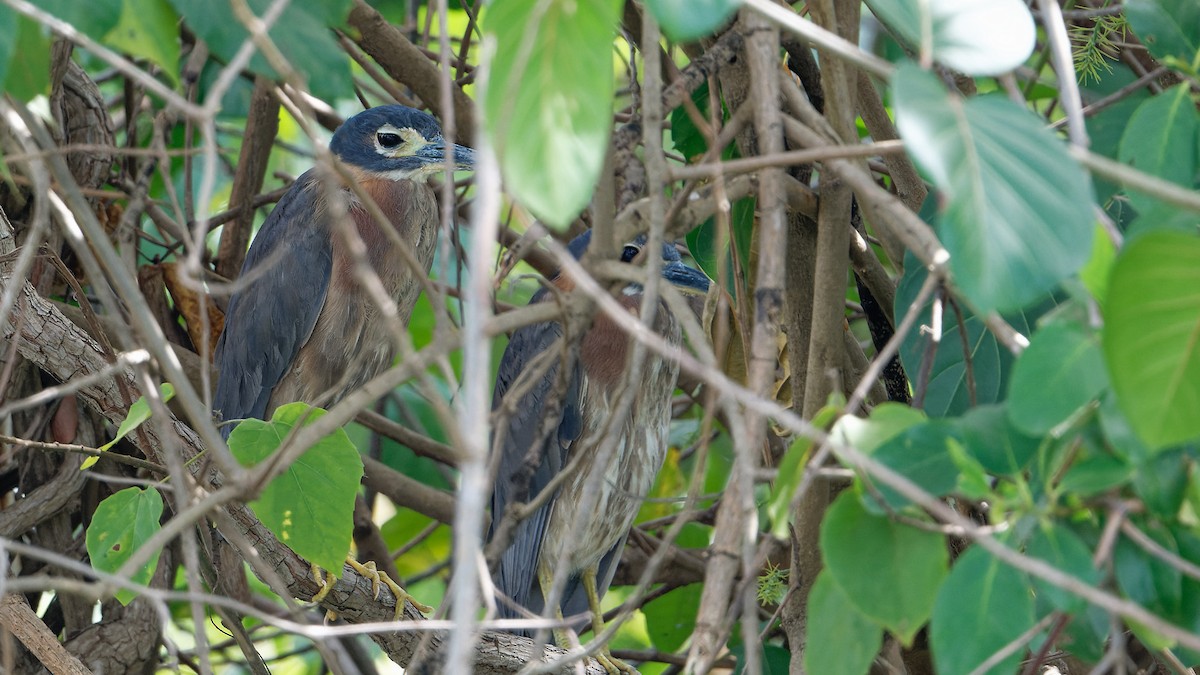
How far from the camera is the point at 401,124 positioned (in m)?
3.43

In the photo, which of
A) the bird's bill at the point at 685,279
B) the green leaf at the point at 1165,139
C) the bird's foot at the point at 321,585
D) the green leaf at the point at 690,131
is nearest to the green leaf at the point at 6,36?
the green leaf at the point at 1165,139

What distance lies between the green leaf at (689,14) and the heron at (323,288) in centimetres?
219

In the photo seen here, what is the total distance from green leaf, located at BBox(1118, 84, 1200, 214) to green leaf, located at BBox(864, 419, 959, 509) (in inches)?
12.7

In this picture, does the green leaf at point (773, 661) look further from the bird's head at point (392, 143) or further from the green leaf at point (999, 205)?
the green leaf at point (999, 205)

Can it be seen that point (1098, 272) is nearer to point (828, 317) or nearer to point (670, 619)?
point (828, 317)

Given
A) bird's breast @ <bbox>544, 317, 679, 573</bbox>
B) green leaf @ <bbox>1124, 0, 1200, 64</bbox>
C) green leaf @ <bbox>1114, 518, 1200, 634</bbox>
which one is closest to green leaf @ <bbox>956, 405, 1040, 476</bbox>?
green leaf @ <bbox>1114, 518, 1200, 634</bbox>

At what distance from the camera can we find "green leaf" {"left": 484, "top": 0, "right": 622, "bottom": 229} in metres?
0.96

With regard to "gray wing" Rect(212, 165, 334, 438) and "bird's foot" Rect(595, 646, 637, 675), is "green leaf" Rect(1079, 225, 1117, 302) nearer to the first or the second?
"bird's foot" Rect(595, 646, 637, 675)

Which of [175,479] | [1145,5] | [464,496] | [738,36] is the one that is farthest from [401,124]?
[464,496]

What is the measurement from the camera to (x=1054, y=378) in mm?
1021

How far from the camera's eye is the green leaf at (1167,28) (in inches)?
52.9

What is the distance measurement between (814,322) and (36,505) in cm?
193

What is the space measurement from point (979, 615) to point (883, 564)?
113 mm

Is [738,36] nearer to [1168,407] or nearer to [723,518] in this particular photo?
[723,518]
